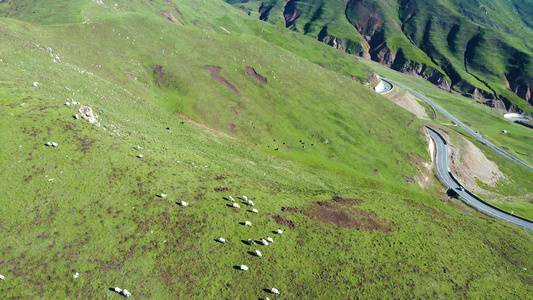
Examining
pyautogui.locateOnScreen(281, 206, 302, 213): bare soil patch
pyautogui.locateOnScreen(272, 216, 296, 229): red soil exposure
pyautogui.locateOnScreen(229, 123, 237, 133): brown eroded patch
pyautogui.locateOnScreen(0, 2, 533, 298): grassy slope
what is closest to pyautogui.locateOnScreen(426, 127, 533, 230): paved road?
→ pyautogui.locateOnScreen(0, 2, 533, 298): grassy slope

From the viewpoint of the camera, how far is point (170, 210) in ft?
102

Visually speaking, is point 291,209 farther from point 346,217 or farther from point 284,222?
point 346,217

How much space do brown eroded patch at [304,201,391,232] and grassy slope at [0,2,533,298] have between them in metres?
1.00

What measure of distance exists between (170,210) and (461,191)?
9108 centimetres

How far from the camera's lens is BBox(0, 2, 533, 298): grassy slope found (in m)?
25.1

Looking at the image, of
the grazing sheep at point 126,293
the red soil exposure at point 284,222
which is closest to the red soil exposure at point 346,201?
the red soil exposure at point 284,222

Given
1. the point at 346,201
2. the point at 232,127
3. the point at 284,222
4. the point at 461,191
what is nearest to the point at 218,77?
the point at 232,127

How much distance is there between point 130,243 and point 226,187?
1525cm

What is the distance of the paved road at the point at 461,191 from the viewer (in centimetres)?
7319

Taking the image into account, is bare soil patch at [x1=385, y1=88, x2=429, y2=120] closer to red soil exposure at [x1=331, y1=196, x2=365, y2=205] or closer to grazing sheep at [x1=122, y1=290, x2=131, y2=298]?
red soil exposure at [x1=331, y1=196, x2=365, y2=205]

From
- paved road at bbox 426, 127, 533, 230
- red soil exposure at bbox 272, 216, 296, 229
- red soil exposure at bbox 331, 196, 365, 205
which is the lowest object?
paved road at bbox 426, 127, 533, 230

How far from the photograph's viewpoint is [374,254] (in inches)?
1346

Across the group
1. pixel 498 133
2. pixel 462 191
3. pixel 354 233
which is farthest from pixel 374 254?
pixel 498 133

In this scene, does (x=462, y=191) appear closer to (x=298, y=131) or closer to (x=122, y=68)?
(x=298, y=131)
